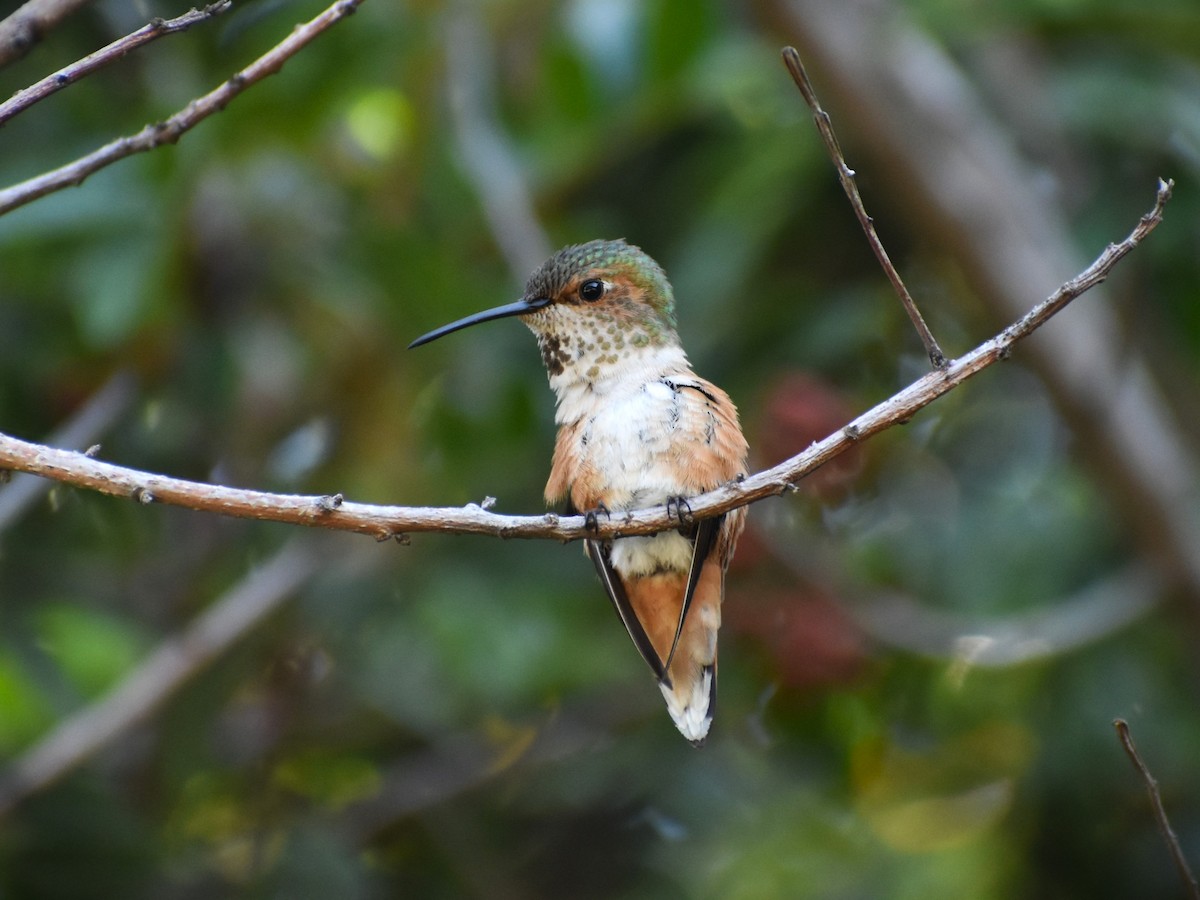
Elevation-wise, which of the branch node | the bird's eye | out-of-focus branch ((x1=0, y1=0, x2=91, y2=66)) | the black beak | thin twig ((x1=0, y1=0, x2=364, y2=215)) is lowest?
the bird's eye

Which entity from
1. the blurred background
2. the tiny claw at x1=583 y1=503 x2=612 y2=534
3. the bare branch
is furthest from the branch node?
the blurred background

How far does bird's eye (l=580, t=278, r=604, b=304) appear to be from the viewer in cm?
325

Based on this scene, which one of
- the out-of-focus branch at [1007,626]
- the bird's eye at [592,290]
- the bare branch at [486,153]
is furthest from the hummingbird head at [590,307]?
the out-of-focus branch at [1007,626]

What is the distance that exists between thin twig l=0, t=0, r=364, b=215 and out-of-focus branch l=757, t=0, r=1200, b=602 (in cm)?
305

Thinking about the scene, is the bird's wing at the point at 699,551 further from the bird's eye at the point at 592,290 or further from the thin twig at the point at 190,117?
the thin twig at the point at 190,117

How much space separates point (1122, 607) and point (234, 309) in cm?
345

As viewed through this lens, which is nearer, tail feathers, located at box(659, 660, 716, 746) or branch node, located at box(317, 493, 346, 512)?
branch node, located at box(317, 493, 346, 512)

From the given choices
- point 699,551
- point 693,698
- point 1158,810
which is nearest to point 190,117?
point 699,551

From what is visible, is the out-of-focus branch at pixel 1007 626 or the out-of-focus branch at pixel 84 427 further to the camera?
the out-of-focus branch at pixel 1007 626

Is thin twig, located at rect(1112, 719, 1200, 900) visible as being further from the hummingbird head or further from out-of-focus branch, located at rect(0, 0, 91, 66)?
out-of-focus branch, located at rect(0, 0, 91, 66)

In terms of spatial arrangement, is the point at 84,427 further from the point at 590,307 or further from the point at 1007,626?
the point at 1007,626

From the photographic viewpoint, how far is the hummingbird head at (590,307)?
3234 millimetres

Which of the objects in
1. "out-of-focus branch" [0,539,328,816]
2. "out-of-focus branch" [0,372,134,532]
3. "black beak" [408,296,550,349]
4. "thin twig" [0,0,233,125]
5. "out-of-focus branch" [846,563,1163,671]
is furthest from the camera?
"out-of-focus branch" [846,563,1163,671]

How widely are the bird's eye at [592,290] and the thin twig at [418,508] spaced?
101cm
